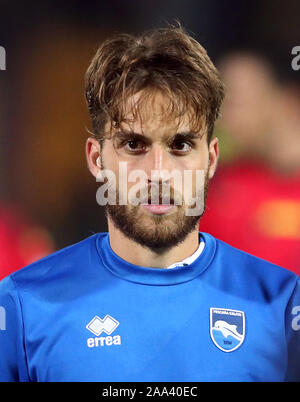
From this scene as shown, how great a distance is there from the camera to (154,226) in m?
1.46

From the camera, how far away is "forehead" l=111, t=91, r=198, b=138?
4.60 ft

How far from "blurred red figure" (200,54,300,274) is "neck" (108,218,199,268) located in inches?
7.4

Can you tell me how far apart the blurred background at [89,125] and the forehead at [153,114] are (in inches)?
10.4

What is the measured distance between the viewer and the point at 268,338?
146cm

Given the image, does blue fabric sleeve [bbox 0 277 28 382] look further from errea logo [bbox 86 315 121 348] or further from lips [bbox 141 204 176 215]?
lips [bbox 141 204 176 215]
